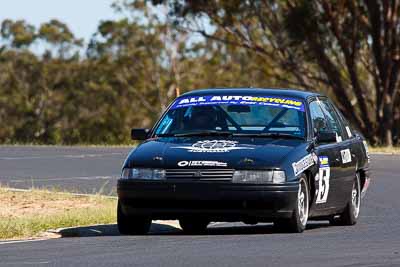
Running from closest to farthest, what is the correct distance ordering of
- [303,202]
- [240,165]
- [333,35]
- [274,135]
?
1. [240,165]
2. [303,202]
3. [274,135]
4. [333,35]

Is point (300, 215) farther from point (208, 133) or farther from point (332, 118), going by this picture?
point (332, 118)

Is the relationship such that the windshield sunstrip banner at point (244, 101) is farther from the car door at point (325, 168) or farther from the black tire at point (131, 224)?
the black tire at point (131, 224)

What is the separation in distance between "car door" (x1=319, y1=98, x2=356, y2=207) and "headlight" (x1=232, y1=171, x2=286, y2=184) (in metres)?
1.69

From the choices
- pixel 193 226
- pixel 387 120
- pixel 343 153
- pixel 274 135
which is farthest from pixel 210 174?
pixel 387 120

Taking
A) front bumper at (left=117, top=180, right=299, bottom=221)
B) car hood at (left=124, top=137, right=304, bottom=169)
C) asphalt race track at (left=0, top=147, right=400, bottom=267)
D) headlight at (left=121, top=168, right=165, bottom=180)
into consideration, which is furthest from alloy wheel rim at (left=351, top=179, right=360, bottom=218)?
headlight at (left=121, top=168, right=165, bottom=180)

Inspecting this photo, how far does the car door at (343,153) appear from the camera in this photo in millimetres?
13156

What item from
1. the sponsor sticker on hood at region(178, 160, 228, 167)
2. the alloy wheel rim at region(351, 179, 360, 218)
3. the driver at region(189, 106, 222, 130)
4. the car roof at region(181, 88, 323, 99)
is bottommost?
the alloy wheel rim at region(351, 179, 360, 218)

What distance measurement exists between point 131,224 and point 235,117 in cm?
157

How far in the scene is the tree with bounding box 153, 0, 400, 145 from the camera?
140 feet

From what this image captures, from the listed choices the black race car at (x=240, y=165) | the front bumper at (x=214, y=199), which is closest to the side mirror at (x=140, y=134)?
the black race car at (x=240, y=165)

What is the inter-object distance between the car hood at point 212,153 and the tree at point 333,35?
30.5 m

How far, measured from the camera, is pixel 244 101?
42.0ft

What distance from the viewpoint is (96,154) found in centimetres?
3059

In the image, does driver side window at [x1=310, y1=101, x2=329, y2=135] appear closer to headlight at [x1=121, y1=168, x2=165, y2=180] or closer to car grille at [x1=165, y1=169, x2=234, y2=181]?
car grille at [x1=165, y1=169, x2=234, y2=181]
